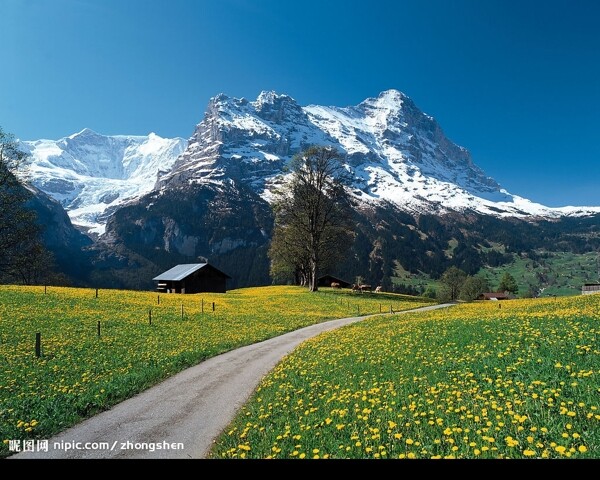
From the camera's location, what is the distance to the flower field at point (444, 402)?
8.16 m

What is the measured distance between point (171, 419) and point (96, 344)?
14.5 meters

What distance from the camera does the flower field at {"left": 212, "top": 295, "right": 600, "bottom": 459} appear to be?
26.8ft

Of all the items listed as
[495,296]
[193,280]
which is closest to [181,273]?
[193,280]

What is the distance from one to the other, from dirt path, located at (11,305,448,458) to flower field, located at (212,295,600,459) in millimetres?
1060

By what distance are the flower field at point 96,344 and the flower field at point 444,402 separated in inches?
267

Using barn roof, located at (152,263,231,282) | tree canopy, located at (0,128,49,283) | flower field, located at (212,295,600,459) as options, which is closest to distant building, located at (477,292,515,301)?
barn roof, located at (152,263,231,282)

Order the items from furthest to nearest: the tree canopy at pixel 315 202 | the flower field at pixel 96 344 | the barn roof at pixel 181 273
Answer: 1. the barn roof at pixel 181 273
2. the tree canopy at pixel 315 202
3. the flower field at pixel 96 344

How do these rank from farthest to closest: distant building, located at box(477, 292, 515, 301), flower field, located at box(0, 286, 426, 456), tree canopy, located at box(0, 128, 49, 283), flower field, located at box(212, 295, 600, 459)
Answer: distant building, located at box(477, 292, 515, 301) < tree canopy, located at box(0, 128, 49, 283) < flower field, located at box(0, 286, 426, 456) < flower field, located at box(212, 295, 600, 459)

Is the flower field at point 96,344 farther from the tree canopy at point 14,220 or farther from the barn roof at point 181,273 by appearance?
the barn roof at point 181,273

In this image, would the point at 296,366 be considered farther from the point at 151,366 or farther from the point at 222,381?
the point at 151,366

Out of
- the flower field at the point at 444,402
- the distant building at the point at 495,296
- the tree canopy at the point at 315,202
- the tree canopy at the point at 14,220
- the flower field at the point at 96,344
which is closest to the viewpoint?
the flower field at the point at 444,402

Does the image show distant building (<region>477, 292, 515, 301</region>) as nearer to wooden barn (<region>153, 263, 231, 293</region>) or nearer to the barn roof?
wooden barn (<region>153, 263, 231, 293</region>)

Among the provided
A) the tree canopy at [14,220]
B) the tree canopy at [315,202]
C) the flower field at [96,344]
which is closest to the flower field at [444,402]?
the flower field at [96,344]
